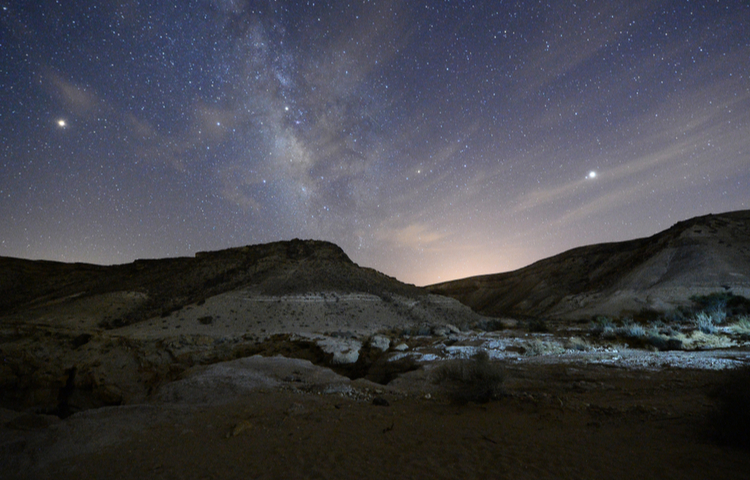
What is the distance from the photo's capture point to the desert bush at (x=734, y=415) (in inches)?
151

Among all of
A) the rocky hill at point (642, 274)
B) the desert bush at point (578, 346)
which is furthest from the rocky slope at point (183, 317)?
the rocky hill at point (642, 274)

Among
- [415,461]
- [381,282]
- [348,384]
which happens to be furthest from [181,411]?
[381,282]

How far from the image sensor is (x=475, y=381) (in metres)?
7.18

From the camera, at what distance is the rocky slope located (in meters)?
11.0

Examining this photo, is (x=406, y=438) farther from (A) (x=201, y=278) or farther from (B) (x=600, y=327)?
(A) (x=201, y=278)

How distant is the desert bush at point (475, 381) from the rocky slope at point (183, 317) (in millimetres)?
4900

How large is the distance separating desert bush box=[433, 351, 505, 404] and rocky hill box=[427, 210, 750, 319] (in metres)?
29.5

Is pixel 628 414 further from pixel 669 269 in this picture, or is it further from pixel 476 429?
pixel 669 269

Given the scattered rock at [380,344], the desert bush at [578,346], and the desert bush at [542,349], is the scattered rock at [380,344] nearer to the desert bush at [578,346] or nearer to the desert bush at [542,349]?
the desert bush at [542,349]

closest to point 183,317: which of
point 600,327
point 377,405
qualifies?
point 377,405

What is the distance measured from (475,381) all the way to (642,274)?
39136mm

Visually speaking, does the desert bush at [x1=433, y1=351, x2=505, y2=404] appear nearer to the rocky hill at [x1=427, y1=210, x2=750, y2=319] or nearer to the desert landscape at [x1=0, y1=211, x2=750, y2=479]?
the desert landscape at [x1=0, y1=211, x2=750, y2=479]

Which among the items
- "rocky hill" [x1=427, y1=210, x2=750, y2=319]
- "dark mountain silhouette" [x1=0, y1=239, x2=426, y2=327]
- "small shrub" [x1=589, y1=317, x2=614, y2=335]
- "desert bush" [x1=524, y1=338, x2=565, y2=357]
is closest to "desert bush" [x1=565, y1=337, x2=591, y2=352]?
"desert bush" [x1=524, y1=338, x2=565, y2=357]

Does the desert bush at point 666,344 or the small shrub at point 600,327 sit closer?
the desert bush at point 666,344
